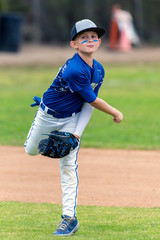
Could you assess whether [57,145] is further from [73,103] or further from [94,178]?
[94,178]

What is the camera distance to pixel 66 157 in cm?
518

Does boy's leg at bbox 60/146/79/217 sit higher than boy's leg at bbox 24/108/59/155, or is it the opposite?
boy's leg at bbox 24/108/59/155

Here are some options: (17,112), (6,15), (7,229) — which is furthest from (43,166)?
(6,15)

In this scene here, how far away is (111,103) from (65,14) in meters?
13.7

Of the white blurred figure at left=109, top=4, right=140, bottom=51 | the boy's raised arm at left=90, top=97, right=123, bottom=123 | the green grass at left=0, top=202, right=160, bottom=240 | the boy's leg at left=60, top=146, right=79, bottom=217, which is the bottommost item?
the white blurred figure at left=109, top=4, right=140, bottom=51

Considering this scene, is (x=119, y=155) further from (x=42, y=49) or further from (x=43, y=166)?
(x=42, y=49)

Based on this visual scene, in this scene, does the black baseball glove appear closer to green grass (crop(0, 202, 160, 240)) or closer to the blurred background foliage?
green grass (crop(0, 202, 160, 240))

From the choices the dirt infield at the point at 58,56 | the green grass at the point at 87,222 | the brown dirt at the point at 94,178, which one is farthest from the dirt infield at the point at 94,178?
the dirt infield at the point at 58,56

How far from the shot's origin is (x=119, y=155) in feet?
31.7

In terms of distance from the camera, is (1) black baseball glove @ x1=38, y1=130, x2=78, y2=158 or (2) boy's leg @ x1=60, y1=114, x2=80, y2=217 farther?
(2) boy's leg @ x1=60, y1=114, x2=80, y2=217

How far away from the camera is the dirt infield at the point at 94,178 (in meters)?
6.72

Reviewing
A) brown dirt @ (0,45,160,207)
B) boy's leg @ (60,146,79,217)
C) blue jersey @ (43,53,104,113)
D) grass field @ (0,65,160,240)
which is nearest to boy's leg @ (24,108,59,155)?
blue jersey @ (43,53,104,113)

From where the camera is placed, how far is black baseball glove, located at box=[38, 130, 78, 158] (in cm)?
502

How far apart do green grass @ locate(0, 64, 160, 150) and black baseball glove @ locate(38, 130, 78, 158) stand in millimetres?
5421
